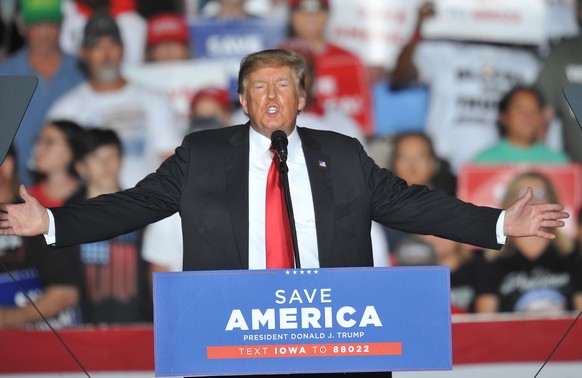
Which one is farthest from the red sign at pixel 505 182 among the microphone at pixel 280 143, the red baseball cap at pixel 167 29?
the microphone at pixel 280 143

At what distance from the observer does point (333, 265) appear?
2.99 m

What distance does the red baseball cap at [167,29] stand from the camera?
249 inches

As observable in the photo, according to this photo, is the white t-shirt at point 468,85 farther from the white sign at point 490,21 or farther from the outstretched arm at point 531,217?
the outstretched arm at point 531,217

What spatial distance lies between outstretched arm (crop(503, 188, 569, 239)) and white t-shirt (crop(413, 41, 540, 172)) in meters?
3.34

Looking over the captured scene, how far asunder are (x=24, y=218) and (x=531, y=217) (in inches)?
57.3

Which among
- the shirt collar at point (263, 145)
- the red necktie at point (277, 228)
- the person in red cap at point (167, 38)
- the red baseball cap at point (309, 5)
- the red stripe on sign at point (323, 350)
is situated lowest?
the red stripe on sign at point (323, 350)

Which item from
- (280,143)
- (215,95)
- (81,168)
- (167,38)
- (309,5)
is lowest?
(280,143)

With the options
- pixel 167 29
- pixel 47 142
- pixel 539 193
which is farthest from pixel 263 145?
pixel 539 193

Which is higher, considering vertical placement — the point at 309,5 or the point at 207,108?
the point at 309,5

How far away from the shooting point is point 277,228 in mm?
2982

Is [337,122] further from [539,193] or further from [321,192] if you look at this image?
[321,192]

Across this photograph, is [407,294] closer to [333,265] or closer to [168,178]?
[333,265]

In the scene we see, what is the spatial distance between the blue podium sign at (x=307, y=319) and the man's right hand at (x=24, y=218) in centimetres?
48

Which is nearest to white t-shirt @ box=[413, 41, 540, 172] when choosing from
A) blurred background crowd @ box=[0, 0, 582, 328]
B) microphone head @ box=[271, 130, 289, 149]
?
blurred background crowd @ box=[0, 0, 582, 328]
